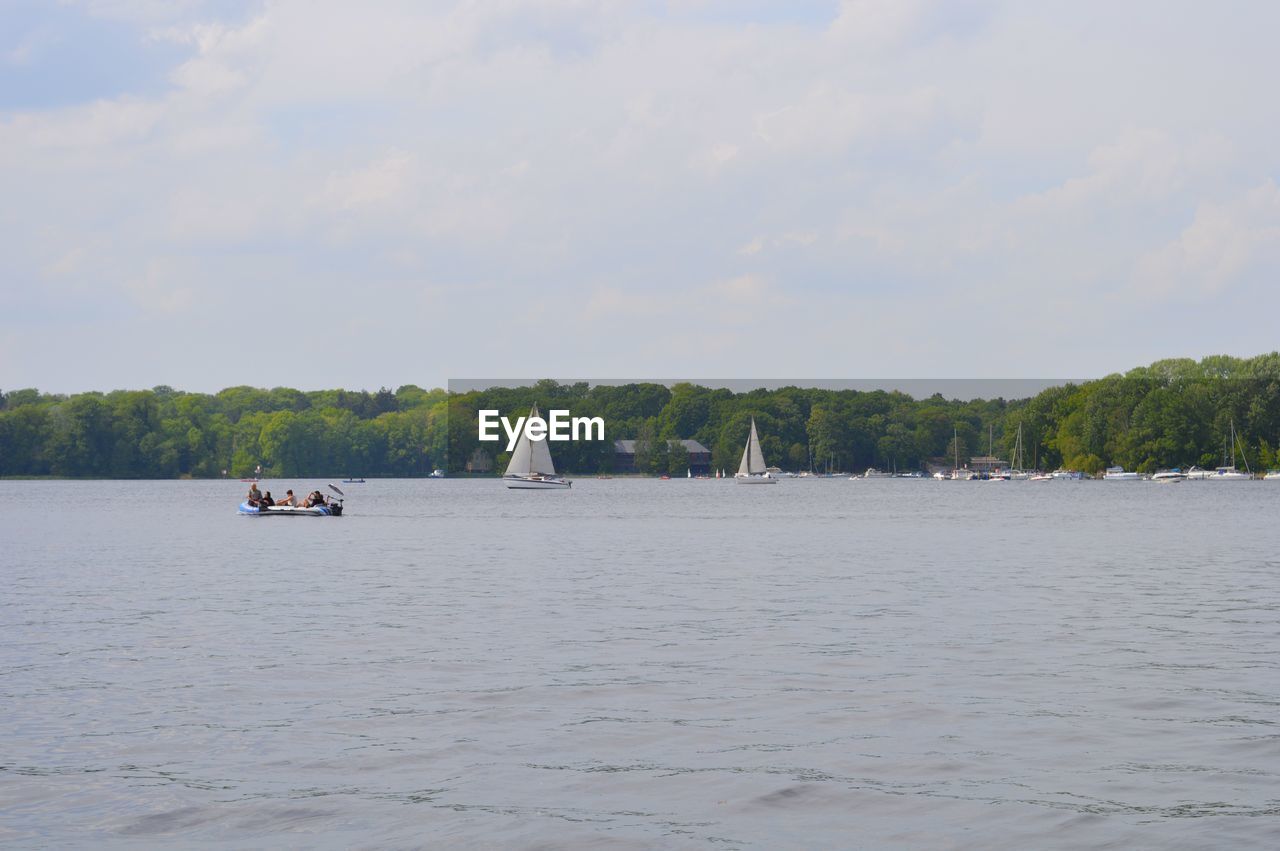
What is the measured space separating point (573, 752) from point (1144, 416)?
584ft

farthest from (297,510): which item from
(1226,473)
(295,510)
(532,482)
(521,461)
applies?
(1226,473)

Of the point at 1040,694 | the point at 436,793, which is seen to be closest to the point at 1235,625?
the point at 1040,694

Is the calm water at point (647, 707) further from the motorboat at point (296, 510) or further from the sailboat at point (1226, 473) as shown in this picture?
the sailboat at point (1226, 473)

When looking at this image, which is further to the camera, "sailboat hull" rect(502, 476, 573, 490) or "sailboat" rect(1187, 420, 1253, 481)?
"sailboat" rect(1187, 420, 1253, 481)

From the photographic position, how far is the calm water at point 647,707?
1349 cm

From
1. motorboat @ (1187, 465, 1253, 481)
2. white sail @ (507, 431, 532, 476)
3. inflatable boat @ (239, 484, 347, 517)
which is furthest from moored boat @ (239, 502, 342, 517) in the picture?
motorboat @ (1187, 465, 1253, 481)

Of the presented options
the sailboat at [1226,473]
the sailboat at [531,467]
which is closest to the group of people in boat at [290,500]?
the sailboat at [531,467]

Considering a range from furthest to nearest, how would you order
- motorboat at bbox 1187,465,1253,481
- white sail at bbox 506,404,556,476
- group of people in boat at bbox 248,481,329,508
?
motorboat at bbox 1187,465,1253,481
white sail at bbox 506,404,556,476
group of people in boat at bbox 248,481,329,508

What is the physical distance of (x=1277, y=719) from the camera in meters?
17.9

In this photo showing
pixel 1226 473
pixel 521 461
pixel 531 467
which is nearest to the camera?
pixel 531 467

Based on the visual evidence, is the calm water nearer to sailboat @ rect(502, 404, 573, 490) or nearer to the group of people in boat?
the group of people in boat

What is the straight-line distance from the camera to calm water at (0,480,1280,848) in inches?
531

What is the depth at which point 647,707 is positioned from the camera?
1916cm

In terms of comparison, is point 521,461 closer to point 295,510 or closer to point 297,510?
point 295,510
